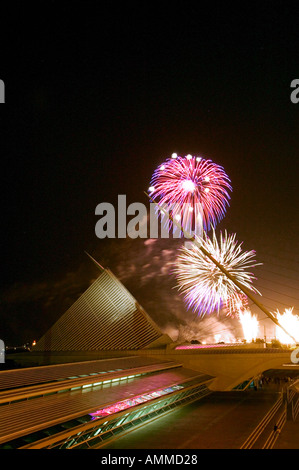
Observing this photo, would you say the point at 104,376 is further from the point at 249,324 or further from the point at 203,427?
the point at 249,324

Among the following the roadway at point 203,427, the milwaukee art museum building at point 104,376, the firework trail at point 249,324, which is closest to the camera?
the milwaukee art museum building at point 104,376

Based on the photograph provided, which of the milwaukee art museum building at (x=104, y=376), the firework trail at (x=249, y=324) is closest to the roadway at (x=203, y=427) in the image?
the milwaukee art museum building at (x=104, y=376)

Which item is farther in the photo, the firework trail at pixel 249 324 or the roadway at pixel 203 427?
the firework trail at pixel 249 324

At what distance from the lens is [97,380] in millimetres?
14305

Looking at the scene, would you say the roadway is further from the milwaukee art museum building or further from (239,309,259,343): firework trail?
(239,309,259,343): firework trail

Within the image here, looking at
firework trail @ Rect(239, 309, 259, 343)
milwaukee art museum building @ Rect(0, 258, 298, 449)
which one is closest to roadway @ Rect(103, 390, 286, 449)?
milwaukee art museum building @ Rect(0, 258, 298, 449)

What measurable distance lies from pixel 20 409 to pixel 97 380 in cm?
490

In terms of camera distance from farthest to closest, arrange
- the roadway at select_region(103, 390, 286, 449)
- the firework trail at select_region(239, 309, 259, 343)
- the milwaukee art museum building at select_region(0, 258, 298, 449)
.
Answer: the firework trail at select_region(239, 309, 259, 343), the roadway at select_region(103, 390, 286, 449), the milwaukee art museum building at select_region(0, 258, 298, 449)

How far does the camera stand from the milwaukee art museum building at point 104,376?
372 inches

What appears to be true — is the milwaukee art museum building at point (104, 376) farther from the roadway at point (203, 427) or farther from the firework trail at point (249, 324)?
the firework trail at point (249, 324)

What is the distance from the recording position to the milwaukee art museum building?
9438 mm

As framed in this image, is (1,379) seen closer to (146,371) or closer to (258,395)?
(146,371)
